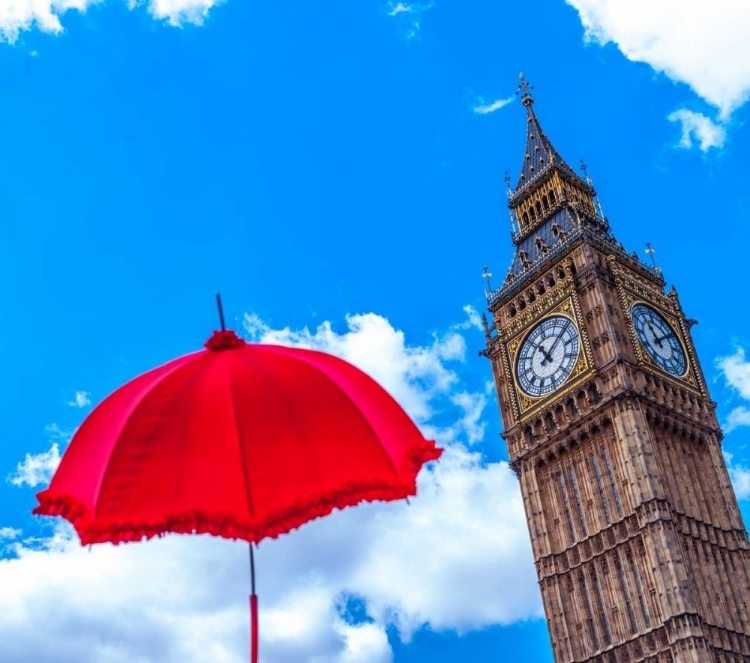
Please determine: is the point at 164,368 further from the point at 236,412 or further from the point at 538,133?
the point at 538,133

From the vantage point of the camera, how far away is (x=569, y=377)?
225ft

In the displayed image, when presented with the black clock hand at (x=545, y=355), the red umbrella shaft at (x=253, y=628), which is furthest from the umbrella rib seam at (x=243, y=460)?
the black clock hand at (x=545, y=355)

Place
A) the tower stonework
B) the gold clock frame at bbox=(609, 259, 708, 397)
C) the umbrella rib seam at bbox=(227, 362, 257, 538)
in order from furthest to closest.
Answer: the gold clock frame at bbox=(609, 259, 708, 397) → the tower stonework → the umbrella rib seam at bbox=(227, 362, 257, 538)

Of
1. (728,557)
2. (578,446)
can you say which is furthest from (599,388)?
(728,557)

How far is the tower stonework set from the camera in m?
59.8

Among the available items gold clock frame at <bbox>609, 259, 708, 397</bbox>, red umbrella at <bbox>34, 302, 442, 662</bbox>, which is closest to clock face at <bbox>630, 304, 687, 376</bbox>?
gold clock frame at <bbox>609, 259, 708, 397</bbox>

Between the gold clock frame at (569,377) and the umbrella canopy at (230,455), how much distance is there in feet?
192

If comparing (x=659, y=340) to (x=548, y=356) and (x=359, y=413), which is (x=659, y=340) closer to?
(x=548, y=356)

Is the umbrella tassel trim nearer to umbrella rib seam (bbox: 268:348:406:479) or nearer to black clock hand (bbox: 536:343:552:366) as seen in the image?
umbrella rib seam (bbox: 268:348:406:479)

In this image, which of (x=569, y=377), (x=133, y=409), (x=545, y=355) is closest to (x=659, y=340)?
(x=569, y=377)

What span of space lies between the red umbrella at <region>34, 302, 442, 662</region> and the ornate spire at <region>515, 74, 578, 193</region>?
75.6 metres

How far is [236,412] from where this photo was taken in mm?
10016

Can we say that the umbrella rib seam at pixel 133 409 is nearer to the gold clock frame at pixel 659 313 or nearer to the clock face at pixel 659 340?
the gold clock frame at pixel 659 313

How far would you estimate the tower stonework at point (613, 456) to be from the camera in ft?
196
